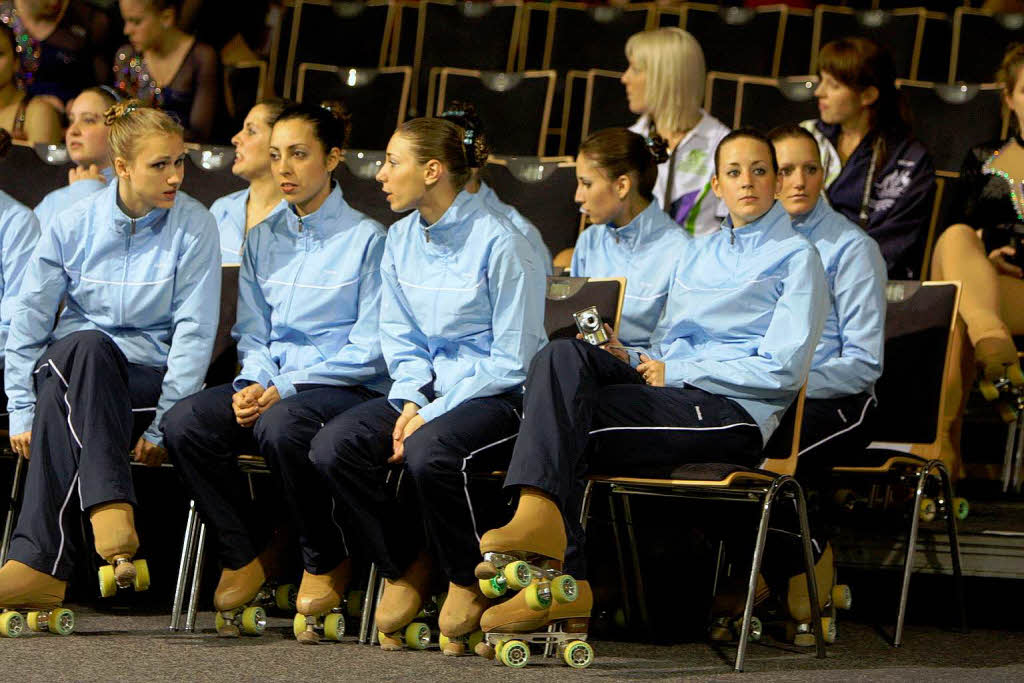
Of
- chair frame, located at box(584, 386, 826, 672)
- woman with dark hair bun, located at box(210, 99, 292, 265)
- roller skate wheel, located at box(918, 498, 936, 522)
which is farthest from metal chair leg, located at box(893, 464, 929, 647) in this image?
woman with dark hair bun, located at box(210, 99, 292, 265)

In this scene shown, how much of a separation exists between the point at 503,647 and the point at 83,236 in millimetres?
1406

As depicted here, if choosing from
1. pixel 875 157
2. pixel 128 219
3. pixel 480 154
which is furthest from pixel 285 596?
pixel 875 157

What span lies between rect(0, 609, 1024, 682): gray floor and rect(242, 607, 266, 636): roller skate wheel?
0.10ft

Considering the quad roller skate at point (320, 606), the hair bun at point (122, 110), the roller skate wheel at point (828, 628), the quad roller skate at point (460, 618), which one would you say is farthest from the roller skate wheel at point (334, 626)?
the hair bun at point (122, 110)

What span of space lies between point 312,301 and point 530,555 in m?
0.97

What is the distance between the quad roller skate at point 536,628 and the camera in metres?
2.60

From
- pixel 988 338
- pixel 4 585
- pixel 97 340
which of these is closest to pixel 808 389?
pixel 988 338

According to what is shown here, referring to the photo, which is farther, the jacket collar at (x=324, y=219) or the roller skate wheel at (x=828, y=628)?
the jacket collar at (x=324, y=219)

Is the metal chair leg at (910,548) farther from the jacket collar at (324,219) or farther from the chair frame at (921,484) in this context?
the jacket collar at (324,219)

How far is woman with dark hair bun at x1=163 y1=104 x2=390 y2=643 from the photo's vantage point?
2.96m

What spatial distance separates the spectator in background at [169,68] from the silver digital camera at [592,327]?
2.57 m

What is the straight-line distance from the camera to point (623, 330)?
3381 millimetres

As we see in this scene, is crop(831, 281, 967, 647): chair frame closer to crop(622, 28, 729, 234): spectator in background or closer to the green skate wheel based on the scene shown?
crop(622, 28, 729, 234): spectator in background

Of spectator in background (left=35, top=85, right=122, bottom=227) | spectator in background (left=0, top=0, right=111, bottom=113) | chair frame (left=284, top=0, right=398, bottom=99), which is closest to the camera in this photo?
spectator in background (left=35, top=85, right=122, bottom=227)
